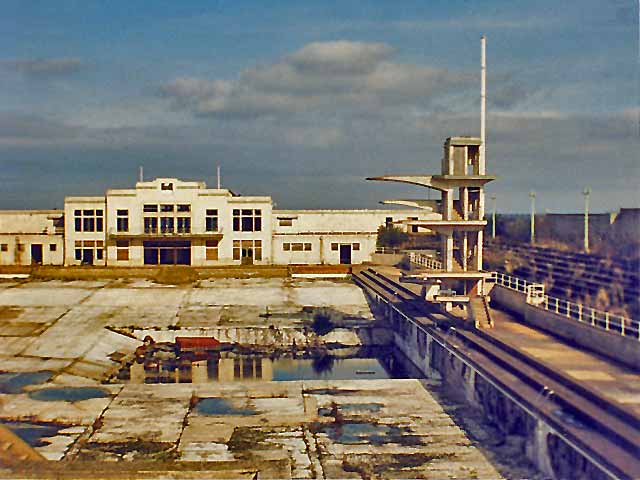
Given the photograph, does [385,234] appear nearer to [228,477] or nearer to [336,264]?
[336,264]

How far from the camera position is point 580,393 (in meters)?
17.4

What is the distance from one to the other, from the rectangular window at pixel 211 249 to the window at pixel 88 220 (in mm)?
8914

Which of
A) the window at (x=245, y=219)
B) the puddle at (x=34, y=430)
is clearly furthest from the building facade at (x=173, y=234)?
the puddle at (x=34, y=430)

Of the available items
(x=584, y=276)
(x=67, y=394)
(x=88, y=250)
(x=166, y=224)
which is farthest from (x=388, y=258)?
(x=67, y=394)

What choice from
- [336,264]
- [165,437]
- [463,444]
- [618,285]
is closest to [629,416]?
[463,444]

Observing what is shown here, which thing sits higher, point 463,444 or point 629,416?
point 629,416

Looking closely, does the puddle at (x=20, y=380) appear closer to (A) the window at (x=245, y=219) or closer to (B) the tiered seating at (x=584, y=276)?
(B) the tiered seating at (x=584, y=276)

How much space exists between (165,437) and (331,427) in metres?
4.92

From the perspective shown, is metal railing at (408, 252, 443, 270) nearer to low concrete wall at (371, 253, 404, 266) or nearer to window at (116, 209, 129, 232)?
low concrete wall at (371, 253, 404, 266)

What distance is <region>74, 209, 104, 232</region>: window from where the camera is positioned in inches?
2269

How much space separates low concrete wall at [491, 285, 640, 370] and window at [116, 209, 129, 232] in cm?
3349

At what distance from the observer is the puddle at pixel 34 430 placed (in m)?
20.2

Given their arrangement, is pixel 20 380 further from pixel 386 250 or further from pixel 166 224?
pixel 386 250

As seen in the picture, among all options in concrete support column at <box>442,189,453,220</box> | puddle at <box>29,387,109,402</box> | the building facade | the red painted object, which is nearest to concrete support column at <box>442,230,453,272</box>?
concrete support column at <box>442,189,453,220</box>
